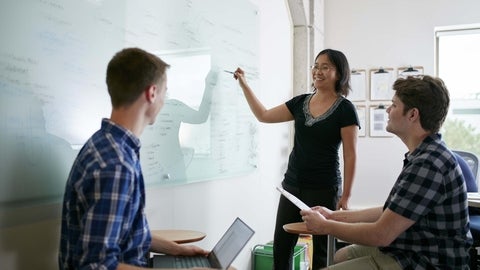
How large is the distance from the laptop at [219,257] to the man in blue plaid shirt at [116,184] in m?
0.22

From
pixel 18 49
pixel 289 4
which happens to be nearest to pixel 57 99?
pixel 18 49

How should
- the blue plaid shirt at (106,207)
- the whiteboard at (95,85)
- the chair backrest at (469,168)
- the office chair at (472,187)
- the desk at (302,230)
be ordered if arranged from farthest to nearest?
the chair backrest at (469,168), the office chair at (472,187), the desk at (302,230), the whiteboard at (95,85), the blue plaid shirt at (106,207)

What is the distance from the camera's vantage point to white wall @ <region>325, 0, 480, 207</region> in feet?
14.1

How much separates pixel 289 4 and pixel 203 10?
5.82 ft

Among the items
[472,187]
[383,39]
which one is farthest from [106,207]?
[383,39]

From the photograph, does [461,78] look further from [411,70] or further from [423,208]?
[423,208]

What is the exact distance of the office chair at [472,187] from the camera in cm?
298

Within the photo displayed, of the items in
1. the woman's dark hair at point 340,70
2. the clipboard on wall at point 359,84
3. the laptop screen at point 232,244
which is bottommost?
the laptop screen at point 232,244

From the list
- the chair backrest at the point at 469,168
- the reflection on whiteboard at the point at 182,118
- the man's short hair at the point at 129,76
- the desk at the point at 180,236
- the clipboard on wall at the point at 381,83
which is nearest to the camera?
the man's short hair at the point at 129,76

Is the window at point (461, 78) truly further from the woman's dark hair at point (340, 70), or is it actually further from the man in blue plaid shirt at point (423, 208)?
the man in blue plaid shirt at point (423, 208)

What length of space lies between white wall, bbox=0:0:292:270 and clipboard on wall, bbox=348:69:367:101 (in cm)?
92

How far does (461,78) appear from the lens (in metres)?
4.41

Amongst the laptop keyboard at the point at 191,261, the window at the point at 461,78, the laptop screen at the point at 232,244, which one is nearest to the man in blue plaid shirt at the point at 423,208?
the laptop screen at the point at 232,244

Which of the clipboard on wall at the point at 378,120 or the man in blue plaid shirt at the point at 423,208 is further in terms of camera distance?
the clipboard on wall at the point at 378,120
